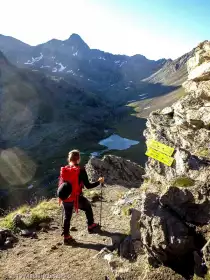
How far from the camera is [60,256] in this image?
12.3 m

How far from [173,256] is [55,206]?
1113 centimetres

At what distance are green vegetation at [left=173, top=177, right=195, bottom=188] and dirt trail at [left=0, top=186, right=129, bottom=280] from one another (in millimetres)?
3634

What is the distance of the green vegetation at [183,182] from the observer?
11.6 metres

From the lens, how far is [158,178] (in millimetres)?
16000

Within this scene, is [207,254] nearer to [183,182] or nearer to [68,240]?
[183,182]

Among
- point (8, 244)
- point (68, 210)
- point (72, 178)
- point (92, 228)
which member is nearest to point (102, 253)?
point (68, 210)

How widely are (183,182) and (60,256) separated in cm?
548

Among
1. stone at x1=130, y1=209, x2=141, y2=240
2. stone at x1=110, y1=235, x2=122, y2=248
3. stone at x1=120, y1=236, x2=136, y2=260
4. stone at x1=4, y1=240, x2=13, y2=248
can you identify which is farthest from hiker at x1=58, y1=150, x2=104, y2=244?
stone at x1=120, y1=236, x2=136, y2=260

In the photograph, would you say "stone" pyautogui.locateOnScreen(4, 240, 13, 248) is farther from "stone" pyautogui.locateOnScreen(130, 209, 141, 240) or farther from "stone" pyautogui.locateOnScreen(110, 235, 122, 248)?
"stone" pyautogui.locateOnScreen(130, 209, 141, 240)

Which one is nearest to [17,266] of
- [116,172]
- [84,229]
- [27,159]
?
[84,229]

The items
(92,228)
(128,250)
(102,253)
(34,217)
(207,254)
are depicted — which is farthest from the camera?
(34,217)

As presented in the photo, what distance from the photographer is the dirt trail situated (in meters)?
11.0

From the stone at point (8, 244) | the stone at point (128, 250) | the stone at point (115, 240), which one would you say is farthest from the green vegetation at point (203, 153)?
the stone at point (8, 244)

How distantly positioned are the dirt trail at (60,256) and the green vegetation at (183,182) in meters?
3.63
